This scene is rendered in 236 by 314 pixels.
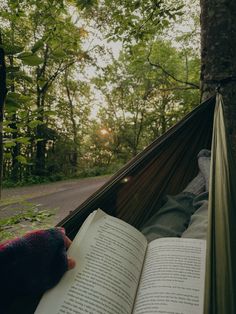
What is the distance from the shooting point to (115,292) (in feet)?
2.07

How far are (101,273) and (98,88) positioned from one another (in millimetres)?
15732

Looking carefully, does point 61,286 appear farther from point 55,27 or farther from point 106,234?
point 55,27

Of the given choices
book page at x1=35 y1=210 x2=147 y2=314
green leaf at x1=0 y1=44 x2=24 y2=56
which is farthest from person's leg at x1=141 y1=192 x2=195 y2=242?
green leaf at x1=0 y1=44 x2=24 y2=56

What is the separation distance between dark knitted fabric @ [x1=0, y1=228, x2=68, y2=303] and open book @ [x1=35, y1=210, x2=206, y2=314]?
3 cm

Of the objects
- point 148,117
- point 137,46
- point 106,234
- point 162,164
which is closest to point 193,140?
point 162,164

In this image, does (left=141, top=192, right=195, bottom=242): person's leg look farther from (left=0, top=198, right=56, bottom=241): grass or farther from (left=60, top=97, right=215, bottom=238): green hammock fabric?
(left=0, top=198, right=56, bottom=241): grass

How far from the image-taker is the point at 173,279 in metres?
0.65

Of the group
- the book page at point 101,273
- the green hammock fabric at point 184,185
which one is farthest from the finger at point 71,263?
the green hammock fabric at point 184,185

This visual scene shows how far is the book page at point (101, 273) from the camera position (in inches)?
23.3

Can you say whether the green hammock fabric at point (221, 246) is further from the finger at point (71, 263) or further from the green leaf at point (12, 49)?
the green leaf at point (12, 49)

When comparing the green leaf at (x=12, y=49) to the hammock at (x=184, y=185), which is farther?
→ the green leaf at (x=12, y=49)

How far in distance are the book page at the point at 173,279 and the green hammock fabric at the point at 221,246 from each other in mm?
189

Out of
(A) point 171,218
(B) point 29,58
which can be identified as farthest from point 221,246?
(A) point 171,218

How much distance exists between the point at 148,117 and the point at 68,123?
470 centimetres
